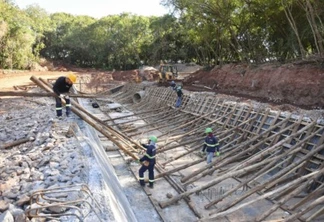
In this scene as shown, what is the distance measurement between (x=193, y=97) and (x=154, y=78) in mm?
17833

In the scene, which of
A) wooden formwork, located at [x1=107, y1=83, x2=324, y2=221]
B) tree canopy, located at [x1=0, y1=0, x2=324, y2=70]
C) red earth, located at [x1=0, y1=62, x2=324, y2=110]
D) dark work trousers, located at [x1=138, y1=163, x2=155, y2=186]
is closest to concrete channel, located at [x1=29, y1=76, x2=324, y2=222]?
wooden formwork, located at [x1=107, y1=83, x2=324, y2=221]

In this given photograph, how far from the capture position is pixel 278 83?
16297 millimetres

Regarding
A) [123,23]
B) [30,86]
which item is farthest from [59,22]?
[30,86]

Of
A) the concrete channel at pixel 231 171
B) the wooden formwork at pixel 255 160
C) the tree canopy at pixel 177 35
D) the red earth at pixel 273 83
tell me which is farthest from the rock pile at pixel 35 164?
the tree canopy at pixel 177 35

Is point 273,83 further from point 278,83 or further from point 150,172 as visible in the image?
point 150,172

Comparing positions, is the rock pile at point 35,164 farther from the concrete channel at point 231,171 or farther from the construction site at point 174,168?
the concrete channel at point 231,171

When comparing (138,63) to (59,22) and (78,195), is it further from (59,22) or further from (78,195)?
(78,195)

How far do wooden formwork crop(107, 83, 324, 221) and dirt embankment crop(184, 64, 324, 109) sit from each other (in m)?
4.62

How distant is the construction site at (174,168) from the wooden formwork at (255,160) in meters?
0.03

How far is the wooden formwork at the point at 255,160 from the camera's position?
5797 millimetres

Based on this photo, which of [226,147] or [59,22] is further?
[59,22]

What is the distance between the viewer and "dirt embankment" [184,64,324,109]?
14000 millimetres

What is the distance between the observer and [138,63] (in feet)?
157

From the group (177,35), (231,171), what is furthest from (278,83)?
(177,35)
